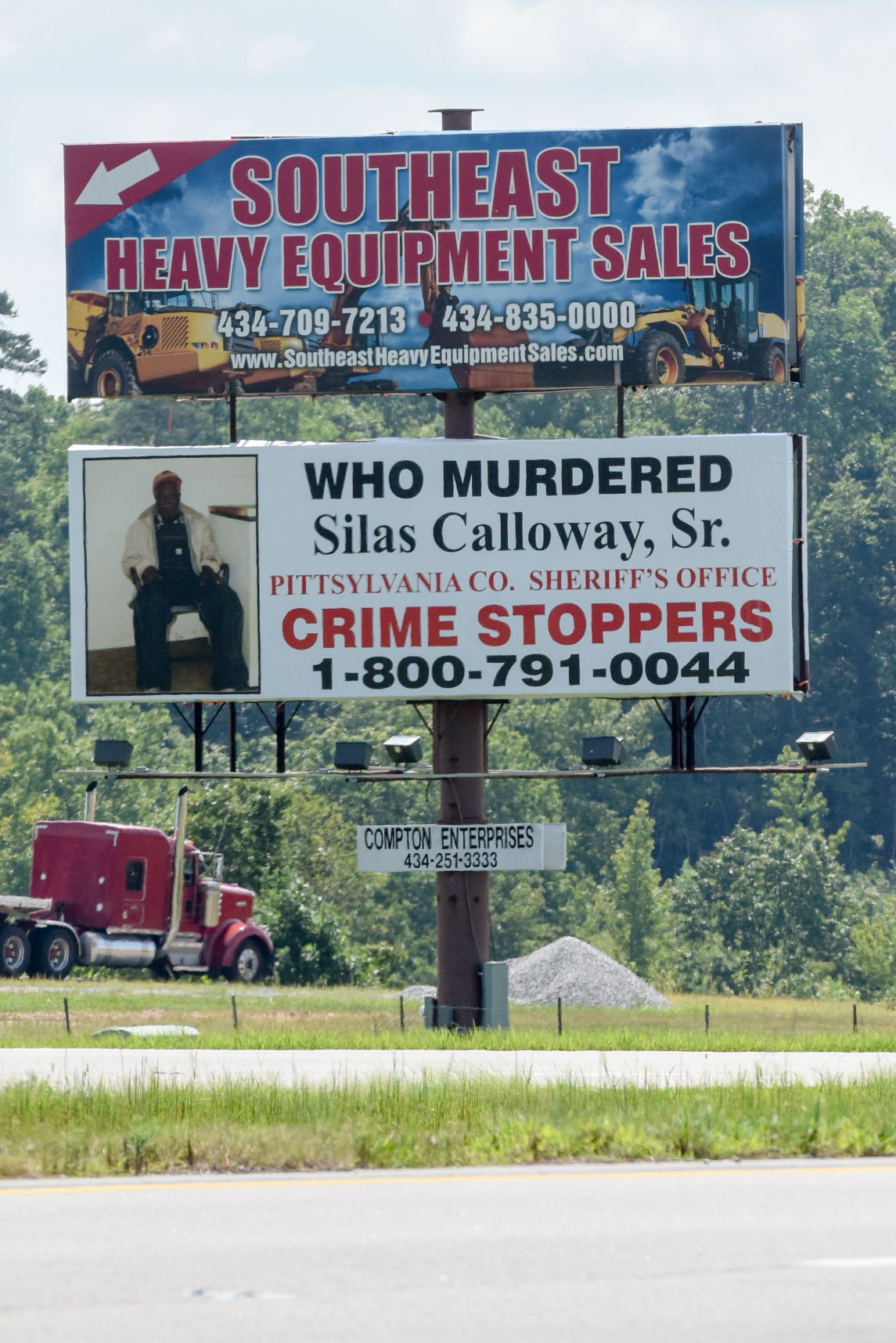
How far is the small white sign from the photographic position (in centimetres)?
2894

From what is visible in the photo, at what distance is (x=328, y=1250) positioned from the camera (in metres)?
9.66

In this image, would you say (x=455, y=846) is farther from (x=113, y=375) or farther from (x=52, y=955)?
(x=52, y=955)

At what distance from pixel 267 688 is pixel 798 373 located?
8.38 metres

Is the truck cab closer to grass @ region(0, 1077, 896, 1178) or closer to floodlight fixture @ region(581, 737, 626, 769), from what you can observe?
floodlight fixture @ region(581, 737, 626, 769)

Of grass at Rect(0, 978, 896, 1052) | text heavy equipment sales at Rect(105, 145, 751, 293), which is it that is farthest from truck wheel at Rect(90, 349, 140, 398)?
grass at Rect(0, 978, 896, 1052)

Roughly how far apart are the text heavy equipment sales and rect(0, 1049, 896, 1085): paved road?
1031 cm

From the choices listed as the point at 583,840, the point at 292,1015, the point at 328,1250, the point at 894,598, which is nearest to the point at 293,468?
the point at 292,1015

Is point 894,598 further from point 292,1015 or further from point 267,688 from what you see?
point 267,688

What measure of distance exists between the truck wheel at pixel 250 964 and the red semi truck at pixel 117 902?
0.91 ft

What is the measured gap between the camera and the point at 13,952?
46406 mm

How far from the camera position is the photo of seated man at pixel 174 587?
94.4 feet

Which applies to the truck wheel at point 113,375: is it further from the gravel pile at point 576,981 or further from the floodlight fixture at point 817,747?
the gravel pile at point 576,981

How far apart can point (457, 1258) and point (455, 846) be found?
64.4 ft

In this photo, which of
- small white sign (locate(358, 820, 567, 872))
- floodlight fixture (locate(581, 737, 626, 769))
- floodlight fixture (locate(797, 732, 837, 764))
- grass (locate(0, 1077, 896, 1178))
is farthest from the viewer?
small white sign (locate(358, 820, 567, 872))
